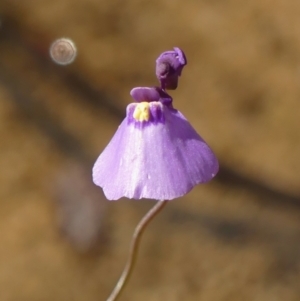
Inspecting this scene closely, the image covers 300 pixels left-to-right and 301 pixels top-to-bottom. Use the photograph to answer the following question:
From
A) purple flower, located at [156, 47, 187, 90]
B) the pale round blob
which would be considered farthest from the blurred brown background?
purple flower, located at [156, 47, 187, 90]

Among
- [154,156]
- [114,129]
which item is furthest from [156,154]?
[114,129]

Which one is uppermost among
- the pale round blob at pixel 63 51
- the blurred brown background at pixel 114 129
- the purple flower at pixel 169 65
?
the pale round blob at pixel 63 51

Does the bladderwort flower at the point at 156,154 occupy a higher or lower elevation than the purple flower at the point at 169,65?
lower

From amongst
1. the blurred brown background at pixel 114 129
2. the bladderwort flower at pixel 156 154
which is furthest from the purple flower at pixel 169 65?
the blurred brown background at pixel 114 129

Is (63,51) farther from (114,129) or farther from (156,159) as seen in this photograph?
(156,159)

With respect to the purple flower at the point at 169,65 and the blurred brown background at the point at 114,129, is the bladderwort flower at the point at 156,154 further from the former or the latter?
the blurred brown background at the point at 114,129

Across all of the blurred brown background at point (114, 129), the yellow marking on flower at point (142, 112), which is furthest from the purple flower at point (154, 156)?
the blurred brown background at point (114, 129)

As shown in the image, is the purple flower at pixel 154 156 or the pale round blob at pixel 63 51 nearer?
the purple flower at pixel 154 156
